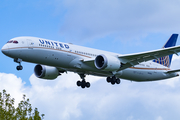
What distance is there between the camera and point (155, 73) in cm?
5212

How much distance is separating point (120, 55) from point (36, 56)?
36.8 feet

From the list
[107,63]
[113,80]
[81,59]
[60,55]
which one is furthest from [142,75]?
[60,55]

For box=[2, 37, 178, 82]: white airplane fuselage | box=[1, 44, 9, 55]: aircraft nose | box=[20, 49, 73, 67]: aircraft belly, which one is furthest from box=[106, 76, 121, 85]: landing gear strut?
box=[1, 44, 9, 55]: aircraft nose

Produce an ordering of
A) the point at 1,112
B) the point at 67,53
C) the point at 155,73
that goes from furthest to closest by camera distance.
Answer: the point at 155,73
the point at 67,53
the point at 1,112

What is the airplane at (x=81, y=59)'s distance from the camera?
4016 cm

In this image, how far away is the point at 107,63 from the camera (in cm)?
4275

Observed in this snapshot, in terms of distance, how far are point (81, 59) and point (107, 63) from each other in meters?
3.31

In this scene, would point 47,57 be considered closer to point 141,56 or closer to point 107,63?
point 107,63

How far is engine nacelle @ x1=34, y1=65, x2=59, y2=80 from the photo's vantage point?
4838cm

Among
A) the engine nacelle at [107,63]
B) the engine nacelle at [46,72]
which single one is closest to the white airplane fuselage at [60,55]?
the engine nacelle at [107,63]

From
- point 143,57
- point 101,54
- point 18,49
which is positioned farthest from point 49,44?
point 143,57

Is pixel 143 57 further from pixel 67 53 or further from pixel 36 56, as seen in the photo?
pixel 36 56

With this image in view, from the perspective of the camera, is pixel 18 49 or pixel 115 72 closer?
pixel 18 49

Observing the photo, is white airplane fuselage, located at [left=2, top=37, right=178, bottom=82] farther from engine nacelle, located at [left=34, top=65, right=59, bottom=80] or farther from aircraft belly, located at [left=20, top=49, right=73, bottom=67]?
engine nacelle, located at [left=34, top=65, right=59, bottom=80]
